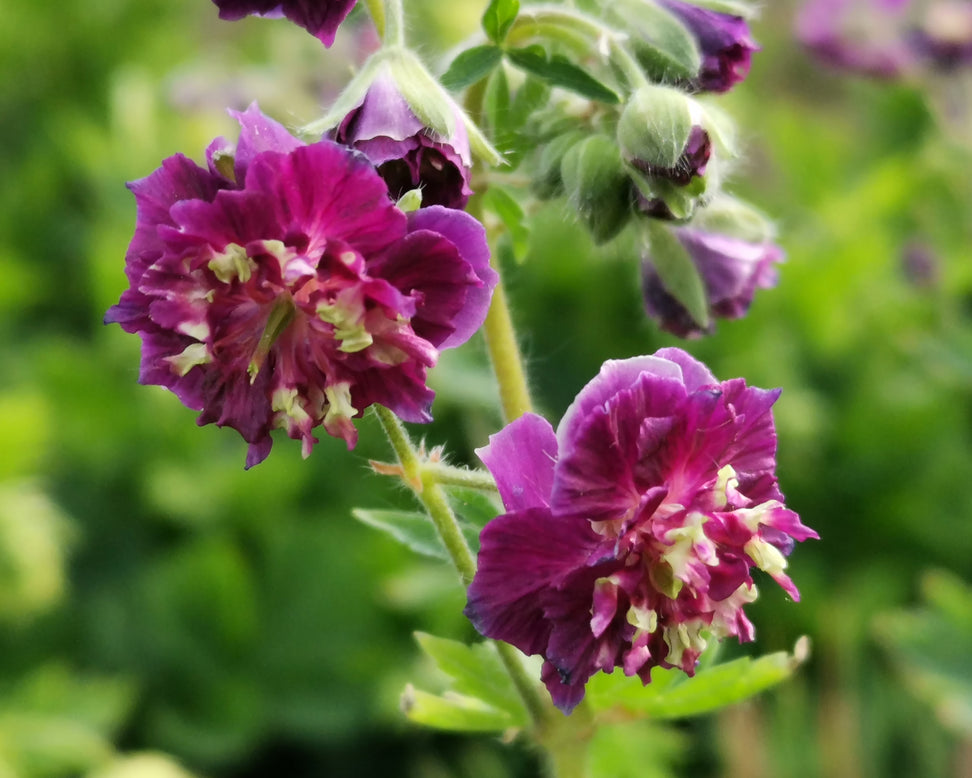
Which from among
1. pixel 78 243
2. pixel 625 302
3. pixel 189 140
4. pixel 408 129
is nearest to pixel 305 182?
pixel 408 129

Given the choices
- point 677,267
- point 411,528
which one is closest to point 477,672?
point 411,528

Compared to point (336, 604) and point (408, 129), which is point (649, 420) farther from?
point (336, 604)

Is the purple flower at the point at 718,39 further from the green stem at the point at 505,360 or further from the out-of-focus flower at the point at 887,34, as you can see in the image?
the out-of-focus flower at the point at 887,34

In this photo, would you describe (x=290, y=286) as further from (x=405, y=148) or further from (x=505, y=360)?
(x=505, y=360)

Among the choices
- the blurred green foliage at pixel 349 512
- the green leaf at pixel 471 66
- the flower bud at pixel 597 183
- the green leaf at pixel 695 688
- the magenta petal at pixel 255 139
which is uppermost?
the magenta petal at pixel 255 139

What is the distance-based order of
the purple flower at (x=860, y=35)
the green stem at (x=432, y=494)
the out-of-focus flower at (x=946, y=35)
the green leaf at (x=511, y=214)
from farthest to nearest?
the purple flower at (x=860, y=35) < the out-of-focus flower at (x=946, y=35) < the green leaf at (x=511, y=214) < the green stem at (x=432, y=494)

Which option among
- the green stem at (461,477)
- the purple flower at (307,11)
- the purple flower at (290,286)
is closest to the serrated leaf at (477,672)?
the green stem at (461,477)
